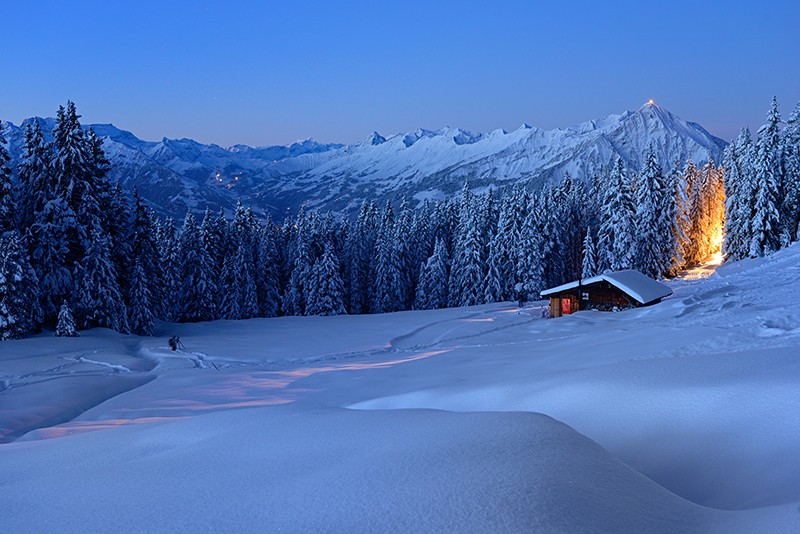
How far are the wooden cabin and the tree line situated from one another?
14.1 metres

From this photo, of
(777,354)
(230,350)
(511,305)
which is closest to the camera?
(777,354)

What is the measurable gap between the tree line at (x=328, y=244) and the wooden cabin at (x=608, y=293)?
1409cm

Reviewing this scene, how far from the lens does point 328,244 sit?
5631cm

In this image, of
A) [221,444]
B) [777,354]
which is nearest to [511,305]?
[777,354]

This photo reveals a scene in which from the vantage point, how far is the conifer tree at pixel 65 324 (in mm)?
29781

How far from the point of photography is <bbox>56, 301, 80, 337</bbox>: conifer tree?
29781 millimetres

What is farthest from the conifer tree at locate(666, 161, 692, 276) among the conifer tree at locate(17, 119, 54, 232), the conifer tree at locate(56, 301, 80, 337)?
the conifer tree at locate(17, 119, 54, 232)

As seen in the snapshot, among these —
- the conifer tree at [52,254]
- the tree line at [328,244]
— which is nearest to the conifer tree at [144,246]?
→ the tree line at [328,244]

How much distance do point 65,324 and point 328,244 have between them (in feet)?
96.6

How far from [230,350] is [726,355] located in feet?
84.4

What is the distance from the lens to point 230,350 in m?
29.5

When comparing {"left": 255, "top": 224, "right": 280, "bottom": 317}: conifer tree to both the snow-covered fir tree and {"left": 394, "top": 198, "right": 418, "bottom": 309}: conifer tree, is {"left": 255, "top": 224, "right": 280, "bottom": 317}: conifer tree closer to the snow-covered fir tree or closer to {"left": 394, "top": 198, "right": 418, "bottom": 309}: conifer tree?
{"left": 394, "top": 198, "right": 418, "bottom": 309}: conifer tree

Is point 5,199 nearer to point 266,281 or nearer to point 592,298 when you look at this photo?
point 266,281

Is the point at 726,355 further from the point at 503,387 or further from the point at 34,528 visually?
the point at 34,528
